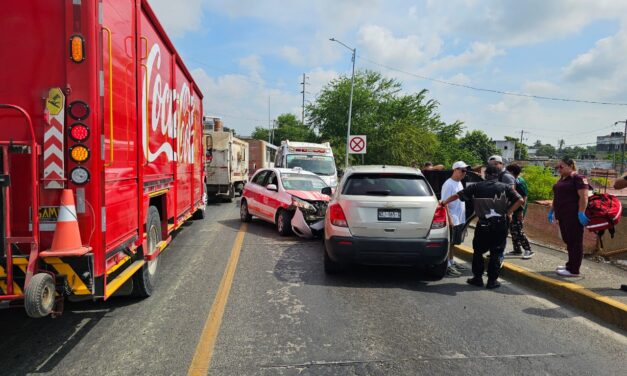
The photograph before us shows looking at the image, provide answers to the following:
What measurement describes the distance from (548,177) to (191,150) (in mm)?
9791

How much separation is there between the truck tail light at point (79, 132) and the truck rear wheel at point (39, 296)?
1.06 m

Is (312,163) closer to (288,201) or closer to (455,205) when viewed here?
(288,201)

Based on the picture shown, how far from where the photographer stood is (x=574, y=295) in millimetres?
5625

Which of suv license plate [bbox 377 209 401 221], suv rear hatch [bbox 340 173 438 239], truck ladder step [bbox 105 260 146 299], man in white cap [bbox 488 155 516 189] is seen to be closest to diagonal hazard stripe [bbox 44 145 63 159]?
truck ladder step [bbox 105 260 146 299]

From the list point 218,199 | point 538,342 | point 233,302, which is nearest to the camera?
point 538,342

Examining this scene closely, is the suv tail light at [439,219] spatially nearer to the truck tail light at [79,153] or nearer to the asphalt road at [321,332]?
the asphalt road at [321,332]

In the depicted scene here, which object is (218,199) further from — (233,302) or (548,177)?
(233,302)

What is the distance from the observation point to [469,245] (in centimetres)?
900

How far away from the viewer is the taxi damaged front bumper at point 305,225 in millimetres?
9578

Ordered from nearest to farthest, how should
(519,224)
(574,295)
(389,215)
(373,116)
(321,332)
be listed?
(321,332) < (574,295) < (389,215) < (519,224) < (373,116)

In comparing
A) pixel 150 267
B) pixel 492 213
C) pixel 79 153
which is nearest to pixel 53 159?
pixel 79 153

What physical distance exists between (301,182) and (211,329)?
6.83 meters

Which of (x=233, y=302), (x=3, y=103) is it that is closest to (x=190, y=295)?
(x=233, y=302)

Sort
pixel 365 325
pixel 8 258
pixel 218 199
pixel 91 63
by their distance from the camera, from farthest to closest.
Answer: pixel 218 199
pixel 365 325
pixel 91 63
pixel 8 258
